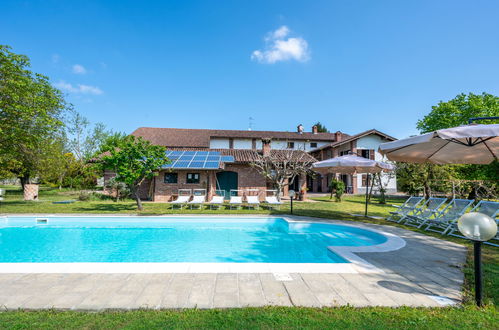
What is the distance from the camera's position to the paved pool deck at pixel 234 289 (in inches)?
123

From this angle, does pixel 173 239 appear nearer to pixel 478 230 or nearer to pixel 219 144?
pixel 478 230

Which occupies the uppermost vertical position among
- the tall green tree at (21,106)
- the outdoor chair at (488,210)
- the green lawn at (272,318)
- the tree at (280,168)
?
the tall green tree at (21,106)

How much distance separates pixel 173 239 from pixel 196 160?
10850mm

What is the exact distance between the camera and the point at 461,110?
100 ft

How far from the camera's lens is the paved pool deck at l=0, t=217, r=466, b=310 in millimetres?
3121

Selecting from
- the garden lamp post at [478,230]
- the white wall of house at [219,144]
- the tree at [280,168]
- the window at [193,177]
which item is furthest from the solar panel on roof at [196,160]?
the garden lamp post at [478,230]

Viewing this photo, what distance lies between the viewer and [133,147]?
12.3m

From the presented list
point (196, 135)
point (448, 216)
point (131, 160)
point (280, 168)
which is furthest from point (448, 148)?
point (196, 135)

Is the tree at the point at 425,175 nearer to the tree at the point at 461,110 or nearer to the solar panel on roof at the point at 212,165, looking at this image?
the solar panel on roof at the point at 212,165

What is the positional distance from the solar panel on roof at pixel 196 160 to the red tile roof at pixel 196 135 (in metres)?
8.24

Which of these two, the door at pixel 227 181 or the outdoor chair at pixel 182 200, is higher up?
the door at pixel 227 181

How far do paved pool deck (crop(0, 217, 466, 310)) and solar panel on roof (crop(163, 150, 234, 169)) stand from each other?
13.2 m

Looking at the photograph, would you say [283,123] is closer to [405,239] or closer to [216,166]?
[216,166]

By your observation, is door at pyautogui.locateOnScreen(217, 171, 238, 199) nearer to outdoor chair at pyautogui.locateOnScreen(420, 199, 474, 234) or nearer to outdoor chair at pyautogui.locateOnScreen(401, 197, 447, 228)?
outdoor chair at pyautogui.locateOnScreen(401, 197, 447, 228)
